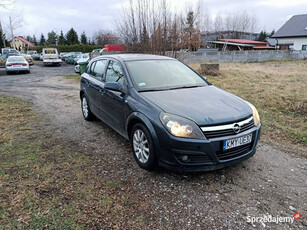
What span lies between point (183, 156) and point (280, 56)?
30.5 meters

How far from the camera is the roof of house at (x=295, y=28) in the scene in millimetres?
40750

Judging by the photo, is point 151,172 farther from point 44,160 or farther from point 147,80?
point 44,160

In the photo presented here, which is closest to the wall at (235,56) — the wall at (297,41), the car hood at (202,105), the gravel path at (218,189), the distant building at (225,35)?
the wall at (297,41)

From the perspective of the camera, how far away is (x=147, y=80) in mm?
3865

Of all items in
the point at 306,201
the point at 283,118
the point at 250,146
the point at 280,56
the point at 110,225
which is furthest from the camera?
the point at 280,56

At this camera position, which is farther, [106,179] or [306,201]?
[106,179]

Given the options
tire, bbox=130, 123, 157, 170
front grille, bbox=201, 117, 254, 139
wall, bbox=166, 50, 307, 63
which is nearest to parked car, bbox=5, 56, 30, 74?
wall, bbox=166, 50, 307, 63

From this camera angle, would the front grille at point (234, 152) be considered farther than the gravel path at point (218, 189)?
Yes

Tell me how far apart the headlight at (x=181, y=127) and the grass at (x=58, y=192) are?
0.94 meters

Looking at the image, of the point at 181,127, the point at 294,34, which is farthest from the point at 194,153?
the point at 294,34

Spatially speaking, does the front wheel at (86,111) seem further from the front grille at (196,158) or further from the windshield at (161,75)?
the front grille at (196,158)

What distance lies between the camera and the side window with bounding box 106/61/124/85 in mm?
4013

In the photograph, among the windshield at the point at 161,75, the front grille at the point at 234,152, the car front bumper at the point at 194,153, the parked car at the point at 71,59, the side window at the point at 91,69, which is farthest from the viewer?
the parked car at the point at 71,59

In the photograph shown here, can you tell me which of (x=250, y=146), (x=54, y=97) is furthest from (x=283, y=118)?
(x=54, y=97)
